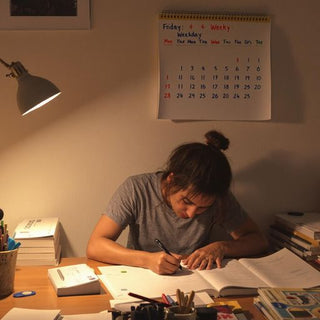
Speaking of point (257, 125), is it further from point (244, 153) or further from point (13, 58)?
point (13, 58)

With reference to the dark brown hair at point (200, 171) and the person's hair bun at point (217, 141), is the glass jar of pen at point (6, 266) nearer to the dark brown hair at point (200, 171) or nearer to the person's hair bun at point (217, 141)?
the dark brown hair at point (200, 171)

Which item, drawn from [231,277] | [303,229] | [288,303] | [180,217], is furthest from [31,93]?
[303,229]

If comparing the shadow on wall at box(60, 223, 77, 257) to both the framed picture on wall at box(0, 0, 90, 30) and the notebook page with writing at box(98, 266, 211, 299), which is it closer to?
the notebook page with writing at box(98, 266, 211, 299)

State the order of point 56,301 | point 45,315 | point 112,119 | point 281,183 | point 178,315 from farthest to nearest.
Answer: point 281,183
point 112,119
point 56,301
point 45,315
point 178,315

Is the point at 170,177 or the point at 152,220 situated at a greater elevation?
the point at 170,177

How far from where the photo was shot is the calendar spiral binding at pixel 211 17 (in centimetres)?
203

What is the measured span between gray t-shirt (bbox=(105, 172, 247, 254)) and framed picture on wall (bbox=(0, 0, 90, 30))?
67 cm

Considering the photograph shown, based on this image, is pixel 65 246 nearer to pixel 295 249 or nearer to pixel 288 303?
pixel 295 249

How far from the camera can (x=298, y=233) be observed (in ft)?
6.42

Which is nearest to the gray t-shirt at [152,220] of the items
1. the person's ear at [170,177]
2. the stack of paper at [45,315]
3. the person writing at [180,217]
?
the person writing at [180,217]

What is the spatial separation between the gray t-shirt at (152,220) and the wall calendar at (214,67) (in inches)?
13.2

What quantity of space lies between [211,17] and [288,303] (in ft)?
4.00

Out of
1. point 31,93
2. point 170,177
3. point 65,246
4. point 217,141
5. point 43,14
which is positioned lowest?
point 65,246

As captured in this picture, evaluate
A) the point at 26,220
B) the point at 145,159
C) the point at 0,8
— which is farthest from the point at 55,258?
the point at 0,8
